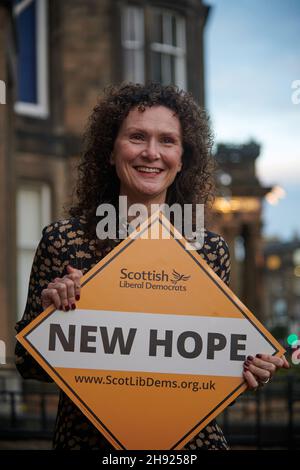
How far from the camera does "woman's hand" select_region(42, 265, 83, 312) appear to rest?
2738 millimetres

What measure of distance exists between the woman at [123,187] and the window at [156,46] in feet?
47.2

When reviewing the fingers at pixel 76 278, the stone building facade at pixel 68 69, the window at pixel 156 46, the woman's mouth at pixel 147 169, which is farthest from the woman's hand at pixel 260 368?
the window at pixel 156 46

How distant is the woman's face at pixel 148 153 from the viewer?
3025 millimetres

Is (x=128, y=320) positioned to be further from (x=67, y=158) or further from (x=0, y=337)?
(x=67, y=158)

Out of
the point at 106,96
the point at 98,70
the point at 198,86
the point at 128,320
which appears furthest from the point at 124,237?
the point at 198,86

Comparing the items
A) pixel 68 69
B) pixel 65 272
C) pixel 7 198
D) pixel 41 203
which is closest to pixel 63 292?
pixel 65 272

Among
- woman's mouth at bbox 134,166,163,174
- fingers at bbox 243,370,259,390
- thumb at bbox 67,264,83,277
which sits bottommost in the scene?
fingers at bbox 243,370,259,390

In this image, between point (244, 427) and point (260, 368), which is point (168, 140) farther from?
point (244, 427)

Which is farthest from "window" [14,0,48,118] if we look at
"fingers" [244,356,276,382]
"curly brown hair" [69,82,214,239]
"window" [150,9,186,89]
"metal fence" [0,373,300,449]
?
"fingers" [244,356,276,382]

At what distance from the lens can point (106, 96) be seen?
3291 mm

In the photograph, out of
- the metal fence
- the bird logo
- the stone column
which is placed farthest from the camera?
the stone column

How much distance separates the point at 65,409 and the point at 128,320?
14.6 inches

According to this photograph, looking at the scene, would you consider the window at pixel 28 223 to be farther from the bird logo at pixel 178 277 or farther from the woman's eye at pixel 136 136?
the bird logo at pixel 178 277

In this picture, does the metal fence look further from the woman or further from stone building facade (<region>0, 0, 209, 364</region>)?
stone building facade (<region>0, 0, 209, 364</region>)
